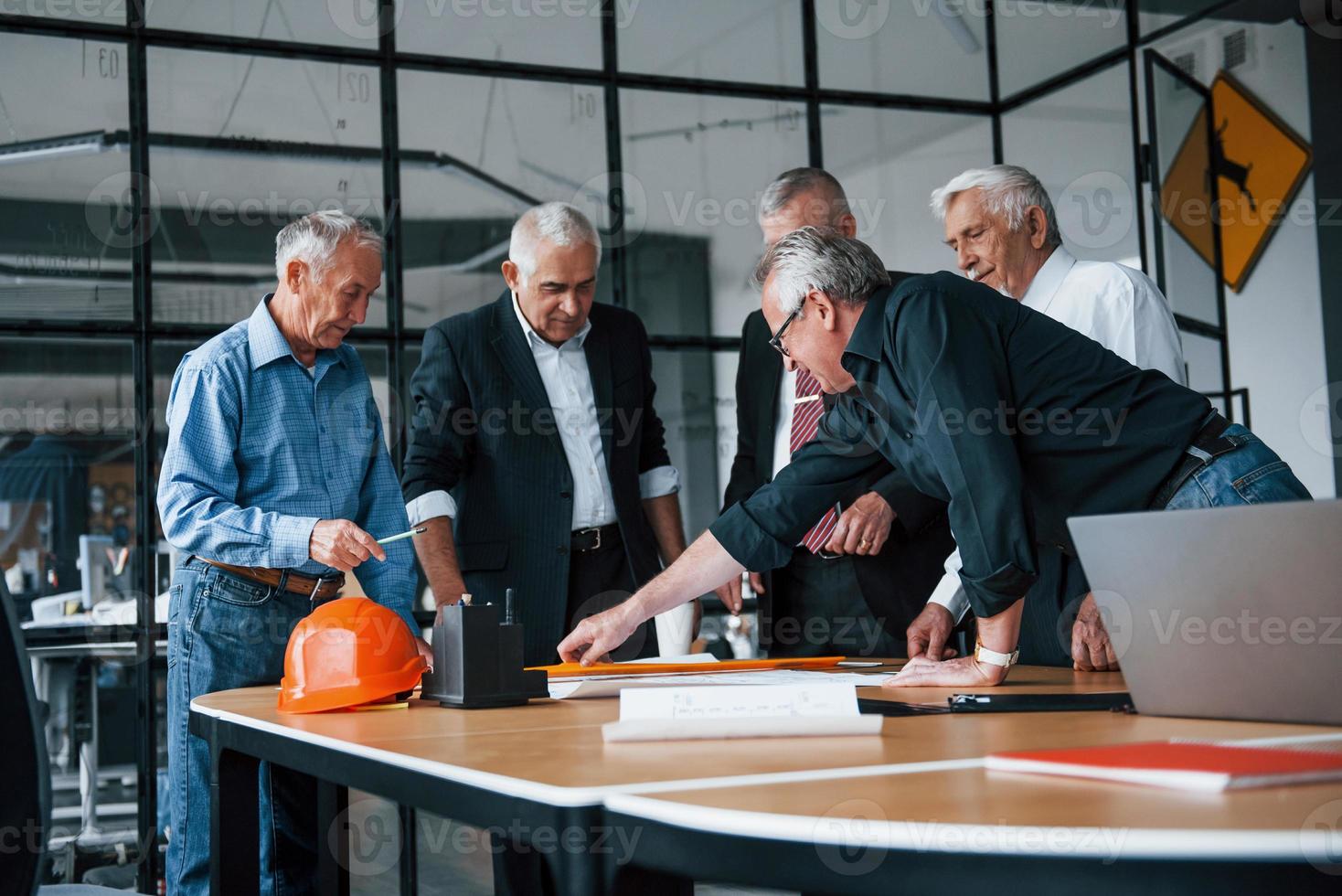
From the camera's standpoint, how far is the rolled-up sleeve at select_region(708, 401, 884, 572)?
8.04 ft

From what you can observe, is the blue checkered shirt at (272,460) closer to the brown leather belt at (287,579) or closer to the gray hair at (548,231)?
the brown leather belt at (287,579)

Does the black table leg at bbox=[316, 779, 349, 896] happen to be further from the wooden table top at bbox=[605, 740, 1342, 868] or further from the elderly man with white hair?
the wooden table top at bbox=[605, 740, 1342, 868]

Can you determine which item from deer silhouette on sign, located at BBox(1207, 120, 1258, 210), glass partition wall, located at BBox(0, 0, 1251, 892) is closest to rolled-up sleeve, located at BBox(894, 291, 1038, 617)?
glass partition wall, located at BBox(0, 0, 1251, 892)

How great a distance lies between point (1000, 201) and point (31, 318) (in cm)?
317

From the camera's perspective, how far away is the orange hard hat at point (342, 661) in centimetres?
184

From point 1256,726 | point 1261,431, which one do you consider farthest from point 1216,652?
point 1261,431

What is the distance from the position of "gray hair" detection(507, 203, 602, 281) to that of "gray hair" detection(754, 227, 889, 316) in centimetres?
97

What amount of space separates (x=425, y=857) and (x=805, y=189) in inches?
113

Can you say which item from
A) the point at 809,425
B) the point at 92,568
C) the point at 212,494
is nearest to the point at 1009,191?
the point at 809,425

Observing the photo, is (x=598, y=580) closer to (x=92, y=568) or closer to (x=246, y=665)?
(x=246, y=665)

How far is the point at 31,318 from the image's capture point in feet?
13.9

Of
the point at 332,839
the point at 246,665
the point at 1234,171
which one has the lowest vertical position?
the point at 332,839

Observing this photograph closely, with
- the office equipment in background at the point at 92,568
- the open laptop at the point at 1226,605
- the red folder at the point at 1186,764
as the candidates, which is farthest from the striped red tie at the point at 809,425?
the office equipment in background at the point at 92,568

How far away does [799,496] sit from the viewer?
2.49 meters
